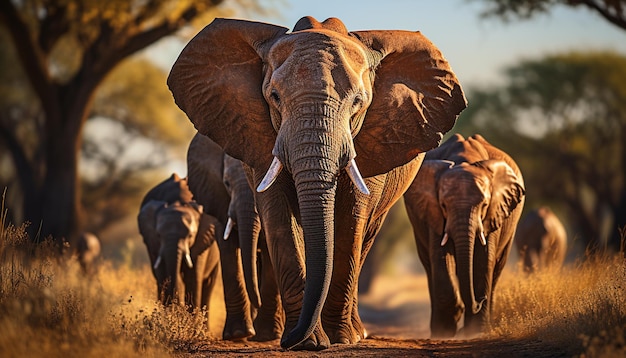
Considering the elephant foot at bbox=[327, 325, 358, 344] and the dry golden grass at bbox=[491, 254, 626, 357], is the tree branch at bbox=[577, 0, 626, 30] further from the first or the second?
the elephant foot at bbox=[327, 325, 358, 344]

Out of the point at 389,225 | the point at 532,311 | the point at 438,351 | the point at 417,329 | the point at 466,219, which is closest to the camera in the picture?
the point at 438,351

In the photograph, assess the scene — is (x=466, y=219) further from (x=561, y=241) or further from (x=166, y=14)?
(x=166, y=14)

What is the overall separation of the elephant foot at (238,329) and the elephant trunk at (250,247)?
0.64m

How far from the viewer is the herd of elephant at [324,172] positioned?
8133 mm

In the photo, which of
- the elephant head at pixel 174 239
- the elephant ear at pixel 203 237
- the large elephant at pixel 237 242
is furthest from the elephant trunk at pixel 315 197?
the elephant ear at pixel 203 237

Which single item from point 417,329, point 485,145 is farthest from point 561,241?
point 485,145

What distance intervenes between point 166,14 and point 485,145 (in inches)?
410

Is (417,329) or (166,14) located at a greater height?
(166,14)

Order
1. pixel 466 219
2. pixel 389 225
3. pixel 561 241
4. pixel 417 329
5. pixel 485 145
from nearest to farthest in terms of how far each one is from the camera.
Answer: pixel 466 219 < pixel 485 145 < pixel 417 329 < pixel 561 241 < pixel 389 225

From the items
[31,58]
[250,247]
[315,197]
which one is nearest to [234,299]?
[250,247]

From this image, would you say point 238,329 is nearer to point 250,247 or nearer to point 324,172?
point 250,247

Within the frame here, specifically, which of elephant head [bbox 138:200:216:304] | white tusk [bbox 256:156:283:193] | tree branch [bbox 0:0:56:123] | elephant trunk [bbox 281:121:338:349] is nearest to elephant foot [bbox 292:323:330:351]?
elephant trunk [bbox 281:121:338:349]

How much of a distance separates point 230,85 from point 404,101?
1.51m

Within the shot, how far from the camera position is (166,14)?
22781 millimetres
